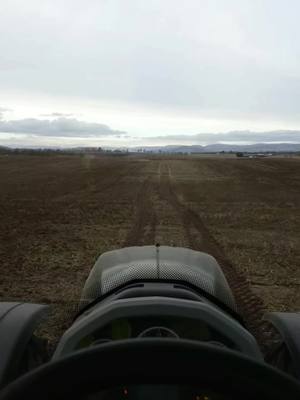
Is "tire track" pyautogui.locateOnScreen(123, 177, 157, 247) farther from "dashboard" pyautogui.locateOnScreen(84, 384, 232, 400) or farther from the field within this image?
"dashboard" pyautogui.locateOnScreen(84, 384, 232, 400)

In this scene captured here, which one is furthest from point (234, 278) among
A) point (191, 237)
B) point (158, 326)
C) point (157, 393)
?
point (157, 393)

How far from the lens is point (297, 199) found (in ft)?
69.5

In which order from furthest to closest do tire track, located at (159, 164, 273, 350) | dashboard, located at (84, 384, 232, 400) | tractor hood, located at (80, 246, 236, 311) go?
1. tire track, located at (159, 164, 273, 350)
2. tractor hood, located at (80, 246, 236, 311)
3. dashboard, located at (84, 384, 232, 400)

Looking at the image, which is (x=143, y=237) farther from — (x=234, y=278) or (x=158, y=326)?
(x=158, y=326)

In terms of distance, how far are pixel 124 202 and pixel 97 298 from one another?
53.0 ft

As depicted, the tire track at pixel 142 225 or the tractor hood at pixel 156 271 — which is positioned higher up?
the tractor hood at pixel 156 271

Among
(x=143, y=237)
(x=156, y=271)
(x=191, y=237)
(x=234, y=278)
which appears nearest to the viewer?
(x=156, y=271)

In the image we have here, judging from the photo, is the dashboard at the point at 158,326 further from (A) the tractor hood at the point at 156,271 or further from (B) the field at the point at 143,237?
(B) the field at the point at 143,237

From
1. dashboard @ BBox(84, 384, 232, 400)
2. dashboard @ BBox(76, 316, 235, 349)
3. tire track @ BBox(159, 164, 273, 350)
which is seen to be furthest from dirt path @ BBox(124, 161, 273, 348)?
dashboard @ BBox(84, 384, 232, 400)

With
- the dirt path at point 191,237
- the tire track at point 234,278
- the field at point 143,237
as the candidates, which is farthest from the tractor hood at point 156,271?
the field at point 143,237

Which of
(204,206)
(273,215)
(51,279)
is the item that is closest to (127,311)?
(51,279)

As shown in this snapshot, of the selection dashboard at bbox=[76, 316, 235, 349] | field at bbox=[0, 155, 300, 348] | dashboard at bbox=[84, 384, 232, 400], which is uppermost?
dashboard at bbox=[84, 384, 232, 400]

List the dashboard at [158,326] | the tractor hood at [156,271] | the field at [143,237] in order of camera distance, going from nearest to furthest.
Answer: the dashboard at [158,326] → the tractor hood at [156,271] → the field at [143,237]

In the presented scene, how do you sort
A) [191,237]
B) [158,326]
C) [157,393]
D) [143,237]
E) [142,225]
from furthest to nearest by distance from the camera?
[142,225], [191,237], [143,237], [158,326], [157,393]
